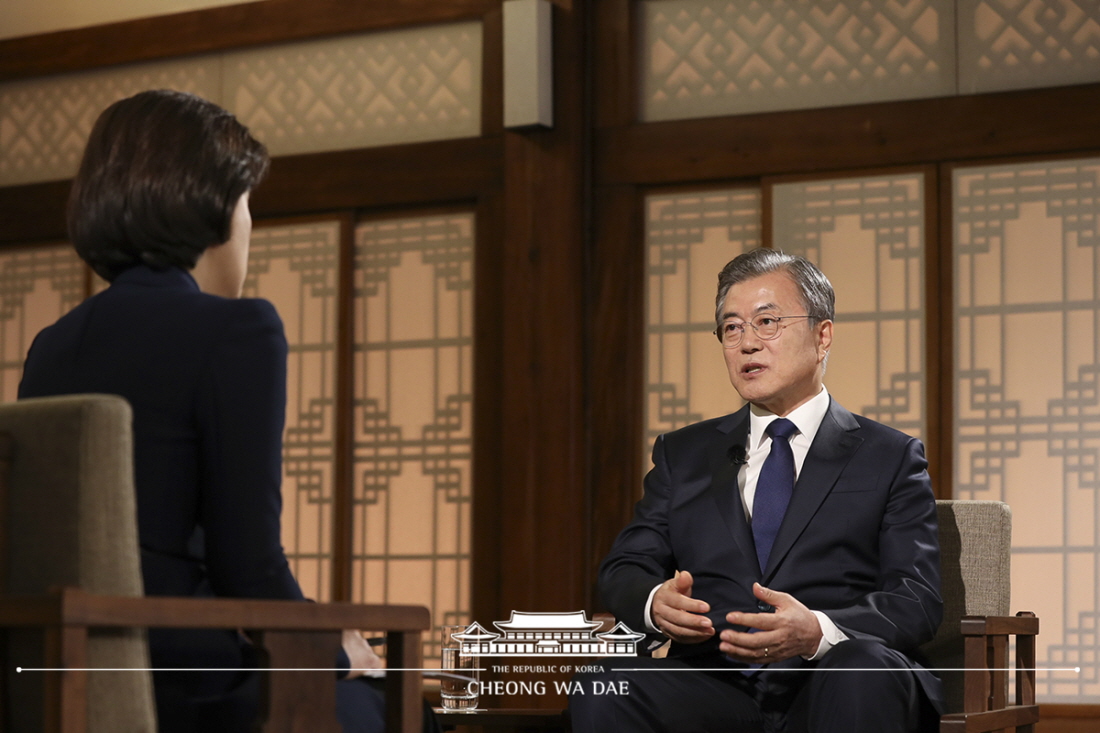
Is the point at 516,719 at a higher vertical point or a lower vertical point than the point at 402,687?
lower

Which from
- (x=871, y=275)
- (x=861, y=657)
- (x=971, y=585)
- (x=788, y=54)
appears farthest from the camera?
(x=788, y=54)

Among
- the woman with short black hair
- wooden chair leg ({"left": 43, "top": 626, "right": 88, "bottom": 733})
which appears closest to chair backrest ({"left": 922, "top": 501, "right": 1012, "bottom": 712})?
the woman with short black hair

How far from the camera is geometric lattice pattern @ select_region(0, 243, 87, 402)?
18.1ft

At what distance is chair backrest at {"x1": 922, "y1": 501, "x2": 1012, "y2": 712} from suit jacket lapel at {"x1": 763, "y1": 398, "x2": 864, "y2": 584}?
1.12 ft

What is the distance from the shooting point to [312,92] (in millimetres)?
5160

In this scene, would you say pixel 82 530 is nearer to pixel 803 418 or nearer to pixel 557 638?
pixel 803 418

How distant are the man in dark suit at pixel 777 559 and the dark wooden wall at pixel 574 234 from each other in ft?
6.30

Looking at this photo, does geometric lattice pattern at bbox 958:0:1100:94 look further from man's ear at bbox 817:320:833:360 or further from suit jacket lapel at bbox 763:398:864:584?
suit jacket lapel at bbox 763:398:864:584

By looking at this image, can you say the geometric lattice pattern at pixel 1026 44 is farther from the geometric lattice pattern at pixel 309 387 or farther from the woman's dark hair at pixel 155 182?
the woman's dark hair at pixel 155 182

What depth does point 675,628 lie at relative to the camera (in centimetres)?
227

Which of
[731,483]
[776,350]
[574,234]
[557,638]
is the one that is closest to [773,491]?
[731,483]

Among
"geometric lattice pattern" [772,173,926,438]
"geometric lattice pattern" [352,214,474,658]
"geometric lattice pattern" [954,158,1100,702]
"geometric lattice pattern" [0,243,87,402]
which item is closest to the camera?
"geometric lattice pattern" [954,158,1100,702]

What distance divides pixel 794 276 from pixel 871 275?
6.31 ft

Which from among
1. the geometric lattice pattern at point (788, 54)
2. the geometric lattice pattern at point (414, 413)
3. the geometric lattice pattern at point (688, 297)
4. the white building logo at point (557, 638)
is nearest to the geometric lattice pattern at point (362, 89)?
the geometric lattice pattern at point (414, 413)
